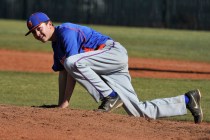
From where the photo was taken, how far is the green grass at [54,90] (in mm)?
9125

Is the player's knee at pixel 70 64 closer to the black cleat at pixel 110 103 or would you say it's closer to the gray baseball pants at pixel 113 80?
the gray baseball pants at pixel 113 80

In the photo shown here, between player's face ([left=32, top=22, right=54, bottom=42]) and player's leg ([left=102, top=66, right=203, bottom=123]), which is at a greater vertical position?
player's face ([left=32, top=22, right=54, bottom=42])

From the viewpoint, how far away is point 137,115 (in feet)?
23.6

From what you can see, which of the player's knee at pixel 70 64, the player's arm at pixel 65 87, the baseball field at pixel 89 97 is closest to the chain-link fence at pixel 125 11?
the baseball field at pixel 89 97

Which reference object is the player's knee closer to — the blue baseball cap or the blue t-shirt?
the blue t-shirt

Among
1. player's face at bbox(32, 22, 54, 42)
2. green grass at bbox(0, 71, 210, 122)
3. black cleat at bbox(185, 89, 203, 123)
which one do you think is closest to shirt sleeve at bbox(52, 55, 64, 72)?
player's face at bbox(32, 22, 54, 42)

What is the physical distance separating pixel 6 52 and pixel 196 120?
10.8 metres

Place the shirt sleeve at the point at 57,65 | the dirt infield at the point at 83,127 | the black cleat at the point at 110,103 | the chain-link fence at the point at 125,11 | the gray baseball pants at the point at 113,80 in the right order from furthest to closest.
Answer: the chain-link fence at the point at 125,11 → the shirt sleeve at the point at 57,65 → the black cleat at the point at 110,103 → the gray baseball pants at the point at 113,80 → the dirt infield at the point at 83,127

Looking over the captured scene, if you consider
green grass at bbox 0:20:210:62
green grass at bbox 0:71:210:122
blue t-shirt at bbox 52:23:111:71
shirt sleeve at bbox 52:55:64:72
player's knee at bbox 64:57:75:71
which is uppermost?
blue t-shirt at bbox 52:23:111:71

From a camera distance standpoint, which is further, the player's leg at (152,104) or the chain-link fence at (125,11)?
the chain-link fence at (125,11)

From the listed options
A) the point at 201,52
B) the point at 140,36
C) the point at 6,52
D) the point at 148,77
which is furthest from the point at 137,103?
the point at 140,36

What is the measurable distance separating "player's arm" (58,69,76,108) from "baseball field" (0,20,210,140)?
0.14 m

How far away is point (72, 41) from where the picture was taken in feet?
22.6

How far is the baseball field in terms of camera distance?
6117mm
